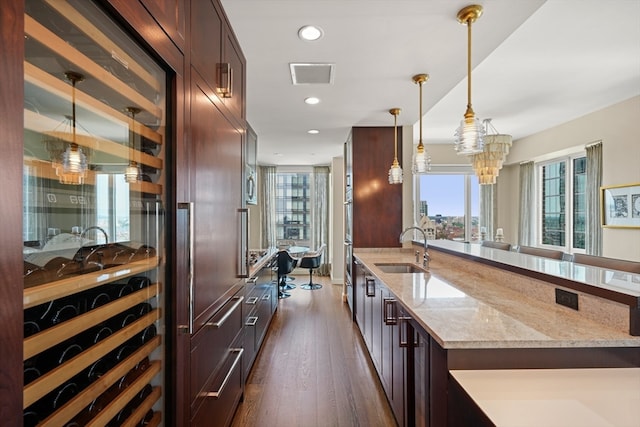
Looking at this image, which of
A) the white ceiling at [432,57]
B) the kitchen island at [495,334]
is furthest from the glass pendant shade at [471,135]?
the kitchen island at [495,334]

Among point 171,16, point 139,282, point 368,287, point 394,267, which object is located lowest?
point 368,287

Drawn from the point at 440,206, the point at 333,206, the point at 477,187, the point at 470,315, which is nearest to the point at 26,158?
the point at 470,315

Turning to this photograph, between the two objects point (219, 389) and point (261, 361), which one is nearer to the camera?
point (219, 389)

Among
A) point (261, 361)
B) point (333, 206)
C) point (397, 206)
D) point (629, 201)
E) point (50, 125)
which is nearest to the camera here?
point (50, 125)

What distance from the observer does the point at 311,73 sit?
267cm

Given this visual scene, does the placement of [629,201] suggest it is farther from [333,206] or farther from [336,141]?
[333,206]

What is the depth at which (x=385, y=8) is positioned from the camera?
1.85 m

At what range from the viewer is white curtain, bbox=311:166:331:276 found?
7.47 meters

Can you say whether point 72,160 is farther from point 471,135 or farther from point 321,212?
point 321,212

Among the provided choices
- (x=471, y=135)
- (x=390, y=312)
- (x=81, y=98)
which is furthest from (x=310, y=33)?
(x=390, y=312)

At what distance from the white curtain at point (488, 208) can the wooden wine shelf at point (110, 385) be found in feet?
22.1

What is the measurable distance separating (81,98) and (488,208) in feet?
23.2

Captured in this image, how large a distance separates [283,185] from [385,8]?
5988 mm

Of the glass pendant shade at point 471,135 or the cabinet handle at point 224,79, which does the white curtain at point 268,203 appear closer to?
the cabinet handle at point 224,79
